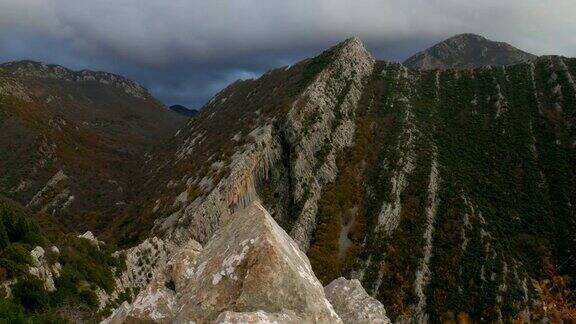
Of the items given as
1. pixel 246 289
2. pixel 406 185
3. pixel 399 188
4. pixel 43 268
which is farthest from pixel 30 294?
pixel 406 185

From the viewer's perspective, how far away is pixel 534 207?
92.8 metres

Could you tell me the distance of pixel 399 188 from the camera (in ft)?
322

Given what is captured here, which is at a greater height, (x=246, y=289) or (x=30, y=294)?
(x=246, y=289)

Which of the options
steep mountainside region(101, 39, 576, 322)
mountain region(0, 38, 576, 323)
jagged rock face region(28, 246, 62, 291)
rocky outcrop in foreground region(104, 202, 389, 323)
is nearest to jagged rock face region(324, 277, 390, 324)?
rocky outcrop in foreground region(104, 202, 389, 323)

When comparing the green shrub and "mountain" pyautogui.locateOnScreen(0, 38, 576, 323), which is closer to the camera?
the green shrub

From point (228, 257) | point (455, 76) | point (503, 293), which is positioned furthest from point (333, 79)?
point (228, 257)

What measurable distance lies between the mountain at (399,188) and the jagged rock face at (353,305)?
27293mm

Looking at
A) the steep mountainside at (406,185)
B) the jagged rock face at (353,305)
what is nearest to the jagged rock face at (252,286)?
the jagged rock face at (353,305)

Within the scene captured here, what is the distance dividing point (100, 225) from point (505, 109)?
118493 mm

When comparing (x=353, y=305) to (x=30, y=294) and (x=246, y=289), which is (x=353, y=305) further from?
(x=30, y=294)

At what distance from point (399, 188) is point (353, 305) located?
277ft

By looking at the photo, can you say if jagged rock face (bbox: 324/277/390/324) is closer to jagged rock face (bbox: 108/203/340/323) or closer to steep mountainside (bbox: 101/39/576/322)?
jagged rock face (bbox: 108/203/340/323)

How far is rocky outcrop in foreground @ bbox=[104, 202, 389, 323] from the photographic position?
1052 centimetres

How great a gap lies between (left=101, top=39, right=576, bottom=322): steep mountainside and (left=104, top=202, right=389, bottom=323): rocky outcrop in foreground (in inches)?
1841
